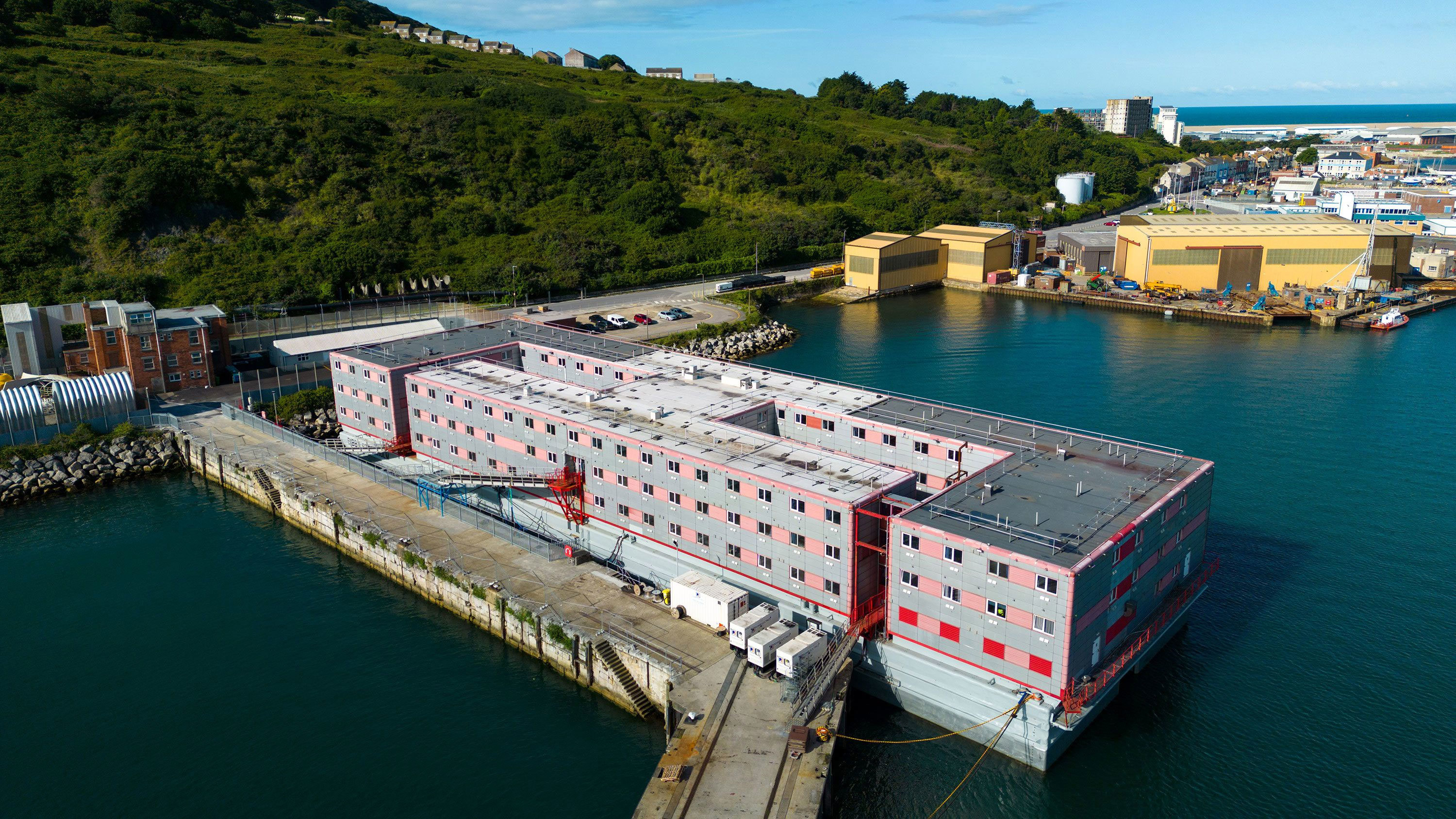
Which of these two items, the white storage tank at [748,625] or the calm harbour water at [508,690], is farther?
the white storage tank at [748,625]

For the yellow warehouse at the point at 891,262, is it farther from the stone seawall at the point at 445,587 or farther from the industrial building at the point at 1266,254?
the stone seawall at the point at 445,587

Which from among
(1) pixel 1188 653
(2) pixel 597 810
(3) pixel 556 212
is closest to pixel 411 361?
(2) pixel 597 810

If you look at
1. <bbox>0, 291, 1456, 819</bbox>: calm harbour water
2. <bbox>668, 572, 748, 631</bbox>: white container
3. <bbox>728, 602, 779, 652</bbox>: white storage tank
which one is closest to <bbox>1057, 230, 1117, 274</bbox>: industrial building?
<bbox>0, 291, 1456, 819</bbox>: calm harbour water

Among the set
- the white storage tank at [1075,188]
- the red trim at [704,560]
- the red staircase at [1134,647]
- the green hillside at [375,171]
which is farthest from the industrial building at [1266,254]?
the red trim at [704,560]

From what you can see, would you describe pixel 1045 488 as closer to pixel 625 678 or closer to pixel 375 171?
pixel 625 678

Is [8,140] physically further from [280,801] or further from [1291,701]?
→ [1291,701]

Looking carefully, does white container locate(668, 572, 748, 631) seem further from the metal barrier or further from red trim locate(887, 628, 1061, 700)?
the metal barrier
